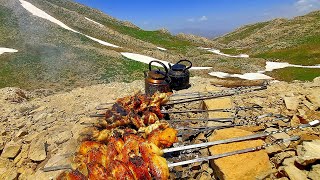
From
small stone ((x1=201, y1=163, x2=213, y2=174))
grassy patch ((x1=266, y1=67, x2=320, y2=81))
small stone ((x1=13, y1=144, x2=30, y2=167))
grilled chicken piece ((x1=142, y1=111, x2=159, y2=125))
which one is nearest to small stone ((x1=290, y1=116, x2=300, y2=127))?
small stone ((x1=201, y1=163, x2=213, y2=174))

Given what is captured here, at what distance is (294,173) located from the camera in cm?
676

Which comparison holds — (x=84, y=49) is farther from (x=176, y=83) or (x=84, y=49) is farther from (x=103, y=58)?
(x=176, y=83)

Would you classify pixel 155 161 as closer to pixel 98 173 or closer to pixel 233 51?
pixel 98 173

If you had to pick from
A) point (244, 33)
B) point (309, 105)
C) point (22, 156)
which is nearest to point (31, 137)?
point (22, 156)

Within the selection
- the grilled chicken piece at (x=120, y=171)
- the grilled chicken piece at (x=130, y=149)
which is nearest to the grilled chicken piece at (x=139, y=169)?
the grilled chicken piece at (x=120, y=171)

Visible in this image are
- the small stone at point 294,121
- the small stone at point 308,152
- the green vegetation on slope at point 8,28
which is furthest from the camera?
the green vegetation on slope at point 8,28

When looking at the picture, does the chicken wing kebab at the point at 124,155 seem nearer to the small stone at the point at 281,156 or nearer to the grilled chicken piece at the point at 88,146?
the grilled chicken piece at the point at 88,146

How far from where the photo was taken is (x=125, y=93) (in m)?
18.1

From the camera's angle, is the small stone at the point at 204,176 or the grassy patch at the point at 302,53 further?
the grassy patch at the point at 302,53

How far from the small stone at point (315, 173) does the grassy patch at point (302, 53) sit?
1600 inches

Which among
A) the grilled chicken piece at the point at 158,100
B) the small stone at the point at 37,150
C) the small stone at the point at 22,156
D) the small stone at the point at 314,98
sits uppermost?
the small stone at the point at 314,98

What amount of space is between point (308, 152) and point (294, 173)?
0.62 meters

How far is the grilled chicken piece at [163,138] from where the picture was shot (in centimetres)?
865

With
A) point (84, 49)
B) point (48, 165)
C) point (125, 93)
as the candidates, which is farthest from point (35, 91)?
point (48, 165)
